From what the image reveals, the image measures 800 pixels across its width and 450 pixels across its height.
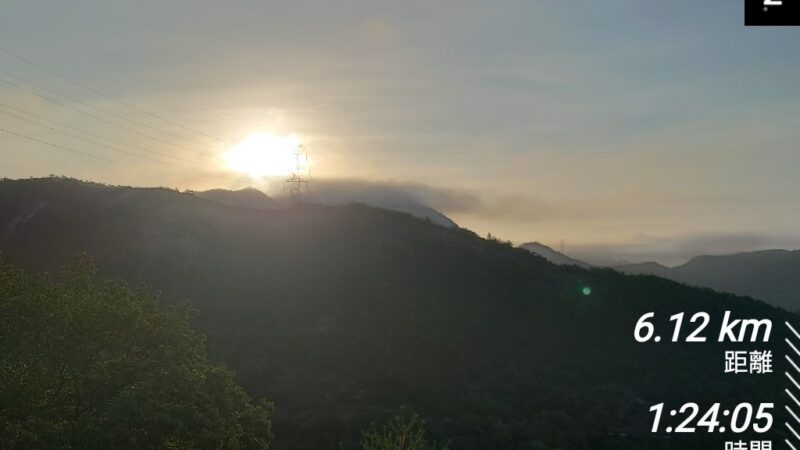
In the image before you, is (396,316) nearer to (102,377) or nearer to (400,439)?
(400,439)

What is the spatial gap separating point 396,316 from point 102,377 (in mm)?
58644

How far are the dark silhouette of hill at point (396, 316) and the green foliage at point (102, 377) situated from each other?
2628 centimetres

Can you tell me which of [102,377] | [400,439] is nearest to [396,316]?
[400,439]

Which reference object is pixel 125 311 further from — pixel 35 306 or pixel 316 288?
pixel 316 288

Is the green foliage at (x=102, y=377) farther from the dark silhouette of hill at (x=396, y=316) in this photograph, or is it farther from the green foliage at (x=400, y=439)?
the dark silhouette of hill at (x=396, y=316)

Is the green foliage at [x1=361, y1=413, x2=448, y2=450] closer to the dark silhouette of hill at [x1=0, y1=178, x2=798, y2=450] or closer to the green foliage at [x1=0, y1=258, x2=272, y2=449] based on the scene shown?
the green foliage at [x1=0, y1=258, x2=272, y2=449]

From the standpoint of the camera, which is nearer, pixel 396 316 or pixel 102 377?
pixel 102 377

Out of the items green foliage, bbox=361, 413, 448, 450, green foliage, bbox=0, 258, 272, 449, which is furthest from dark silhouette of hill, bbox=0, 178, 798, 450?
green foliage, bbox=0, 258, 272, 449

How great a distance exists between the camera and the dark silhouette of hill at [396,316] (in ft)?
224

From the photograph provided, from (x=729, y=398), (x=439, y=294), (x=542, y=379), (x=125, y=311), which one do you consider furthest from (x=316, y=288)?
(x=125, y=311)

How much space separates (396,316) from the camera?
8912 cm

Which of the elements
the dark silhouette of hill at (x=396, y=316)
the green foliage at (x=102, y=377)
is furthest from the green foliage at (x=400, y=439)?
the dark silhouette of hill at (x=396, y=316)

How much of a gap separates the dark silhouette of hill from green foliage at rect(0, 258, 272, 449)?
26.3 metres

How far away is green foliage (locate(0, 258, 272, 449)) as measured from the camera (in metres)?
28.1
